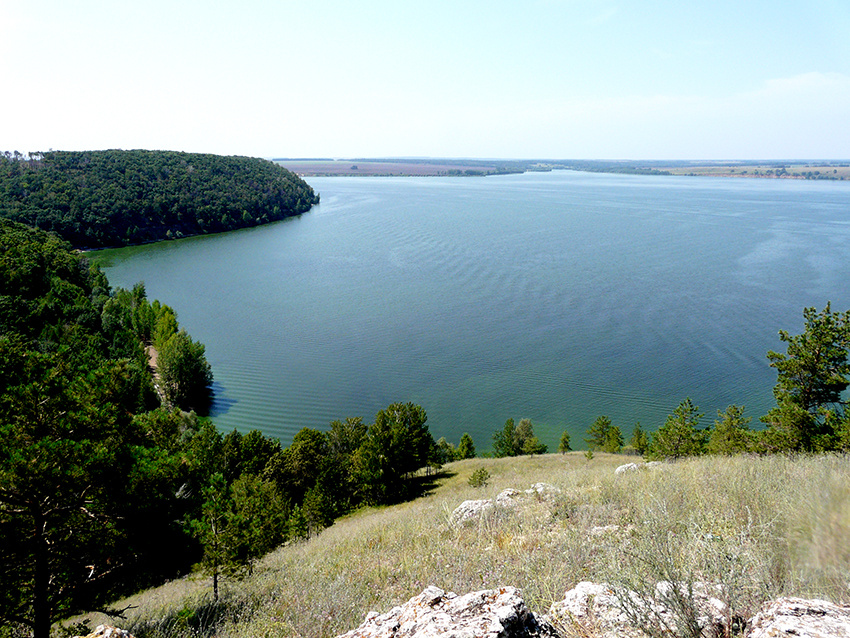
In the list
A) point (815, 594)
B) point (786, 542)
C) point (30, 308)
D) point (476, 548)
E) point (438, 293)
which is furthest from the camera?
point (438, 293)

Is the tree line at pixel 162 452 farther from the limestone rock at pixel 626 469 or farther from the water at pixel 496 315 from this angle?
the limestone rock at pixel 626 469

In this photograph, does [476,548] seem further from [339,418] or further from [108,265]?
[108,265]

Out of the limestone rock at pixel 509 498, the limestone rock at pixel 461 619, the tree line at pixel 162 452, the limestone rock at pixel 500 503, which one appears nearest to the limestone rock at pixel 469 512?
the limestone rock at pixel 500 503

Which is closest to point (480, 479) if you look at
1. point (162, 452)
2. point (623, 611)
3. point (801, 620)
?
point (162, 452)

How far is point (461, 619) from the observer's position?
3.29m

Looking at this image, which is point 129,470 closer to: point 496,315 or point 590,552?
point 590,552

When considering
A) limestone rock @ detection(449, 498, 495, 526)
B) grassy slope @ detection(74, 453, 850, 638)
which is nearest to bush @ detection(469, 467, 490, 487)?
limestone rock @ detection(449, 498, 495, 526)

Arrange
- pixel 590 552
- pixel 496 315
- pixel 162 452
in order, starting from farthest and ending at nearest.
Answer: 1. pixel 496 315
2. pixel 162 452
3. pixel 590 552

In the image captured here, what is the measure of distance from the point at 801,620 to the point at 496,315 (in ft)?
138

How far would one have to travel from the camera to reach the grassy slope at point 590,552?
144 inches

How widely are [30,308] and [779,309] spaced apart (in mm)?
60954

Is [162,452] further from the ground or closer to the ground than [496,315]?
further from the ground

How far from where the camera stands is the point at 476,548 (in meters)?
5.82

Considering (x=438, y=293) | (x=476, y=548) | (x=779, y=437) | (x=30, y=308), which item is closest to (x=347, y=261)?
(x=438, y=293)
